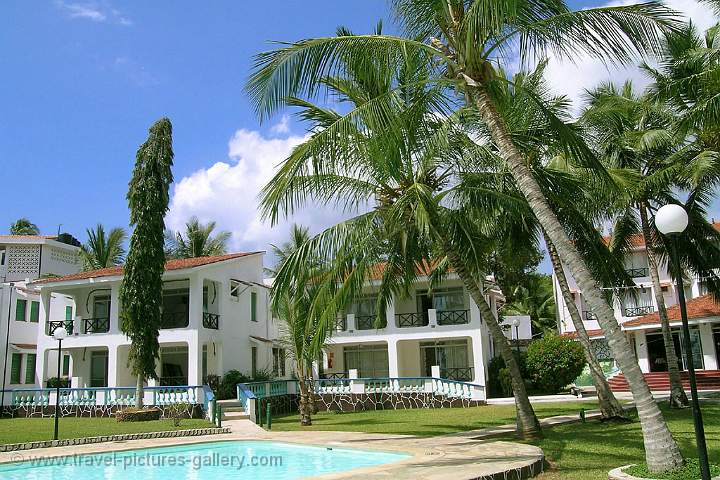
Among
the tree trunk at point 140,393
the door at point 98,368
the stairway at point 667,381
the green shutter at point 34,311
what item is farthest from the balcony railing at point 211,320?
the stairway at point 667,381

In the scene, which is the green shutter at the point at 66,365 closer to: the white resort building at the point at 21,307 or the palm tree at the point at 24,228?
the white resort building at the point at 21,307

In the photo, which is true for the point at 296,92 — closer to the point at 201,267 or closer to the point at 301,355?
the point at 301,355

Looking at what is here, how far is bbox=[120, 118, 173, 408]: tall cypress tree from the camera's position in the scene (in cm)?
2186

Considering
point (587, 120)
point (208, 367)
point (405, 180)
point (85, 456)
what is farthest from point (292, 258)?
point (208, 367)

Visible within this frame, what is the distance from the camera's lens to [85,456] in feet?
44.8

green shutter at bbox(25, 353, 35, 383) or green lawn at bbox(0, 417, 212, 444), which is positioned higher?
green shutter at bbox(25, 353, 35, 383)

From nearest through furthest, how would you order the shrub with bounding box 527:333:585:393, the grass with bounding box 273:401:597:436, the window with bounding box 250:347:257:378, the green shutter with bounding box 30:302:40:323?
the grass with bounding box 273:401:597:436 < the shrub with bounding box 527:333:585:393 < the window with bounding box 250:347:257:378 < the green shutter with bounding box 30:302:40:323

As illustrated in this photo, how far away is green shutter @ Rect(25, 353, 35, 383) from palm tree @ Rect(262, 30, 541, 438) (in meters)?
22.7

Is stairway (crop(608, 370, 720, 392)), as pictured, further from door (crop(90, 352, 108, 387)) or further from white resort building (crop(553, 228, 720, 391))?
door (crop(90, 352, 108, 387))

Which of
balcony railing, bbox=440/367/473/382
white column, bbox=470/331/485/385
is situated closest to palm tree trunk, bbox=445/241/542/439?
white column, bbox=470/331/485/385

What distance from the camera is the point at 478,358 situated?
27.1 meters

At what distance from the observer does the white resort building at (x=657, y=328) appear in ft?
99.8

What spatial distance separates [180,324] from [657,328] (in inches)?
934

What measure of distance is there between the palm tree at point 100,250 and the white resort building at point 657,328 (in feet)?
88.5
